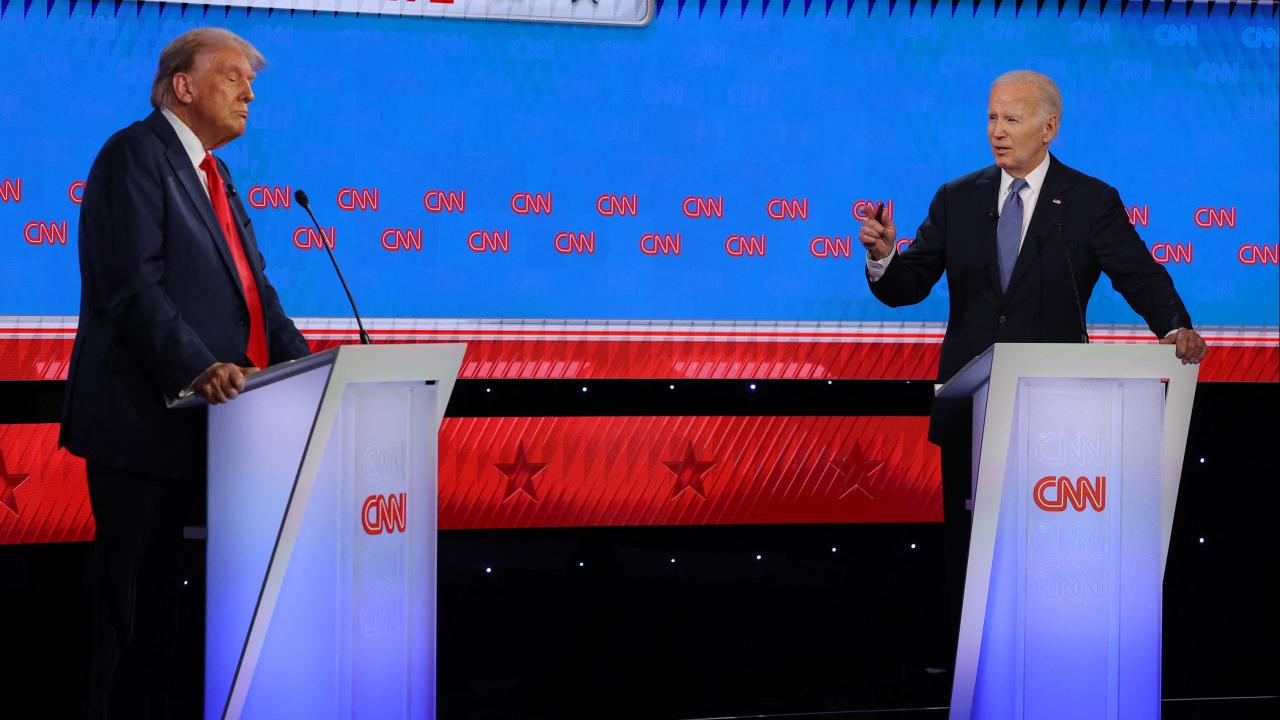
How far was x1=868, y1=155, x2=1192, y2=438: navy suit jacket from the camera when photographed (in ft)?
10.2

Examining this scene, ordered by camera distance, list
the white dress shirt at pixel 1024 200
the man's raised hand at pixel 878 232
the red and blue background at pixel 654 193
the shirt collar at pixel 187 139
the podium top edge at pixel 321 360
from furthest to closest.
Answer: the red and blue background at pixel 654 193, the white dress shirt at pixel 1024 200, the man's raised hand at pixel 878 232, the shirt collar at pixel 187 139, the podium top edge at pixel 321 360

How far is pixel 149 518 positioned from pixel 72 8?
1.77m

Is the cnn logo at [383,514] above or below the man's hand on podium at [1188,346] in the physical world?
below

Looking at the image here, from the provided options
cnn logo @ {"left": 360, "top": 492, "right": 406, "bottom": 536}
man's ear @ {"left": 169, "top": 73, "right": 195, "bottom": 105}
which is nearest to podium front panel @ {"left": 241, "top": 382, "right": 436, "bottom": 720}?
cnn logo @ {"left": 360, "top": 492, "right": 406, "bottom": 536}

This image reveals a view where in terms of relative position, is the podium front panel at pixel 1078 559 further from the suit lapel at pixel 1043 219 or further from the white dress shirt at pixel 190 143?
the white dress shirt at pixel 190 143

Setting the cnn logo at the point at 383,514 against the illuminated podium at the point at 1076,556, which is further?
the illuminated podium at the point at 1076,556

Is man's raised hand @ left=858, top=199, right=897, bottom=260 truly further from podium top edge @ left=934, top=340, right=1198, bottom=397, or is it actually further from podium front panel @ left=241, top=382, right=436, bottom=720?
podium front panel @ left=241, top=382, right=436, bottom=720

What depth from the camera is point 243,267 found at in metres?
2.68

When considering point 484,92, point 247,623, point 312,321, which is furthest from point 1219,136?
point 247,623

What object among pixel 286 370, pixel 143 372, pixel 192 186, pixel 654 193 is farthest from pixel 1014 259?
pixel 143 372

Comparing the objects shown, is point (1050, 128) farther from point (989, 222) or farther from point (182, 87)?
point (182, 87)

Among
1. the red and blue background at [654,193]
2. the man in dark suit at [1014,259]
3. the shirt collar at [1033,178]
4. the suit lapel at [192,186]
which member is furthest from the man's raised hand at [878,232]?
the suit lapel at [192,186]

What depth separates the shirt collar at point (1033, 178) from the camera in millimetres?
3207

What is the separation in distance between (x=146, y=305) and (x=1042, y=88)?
211 centimetres
